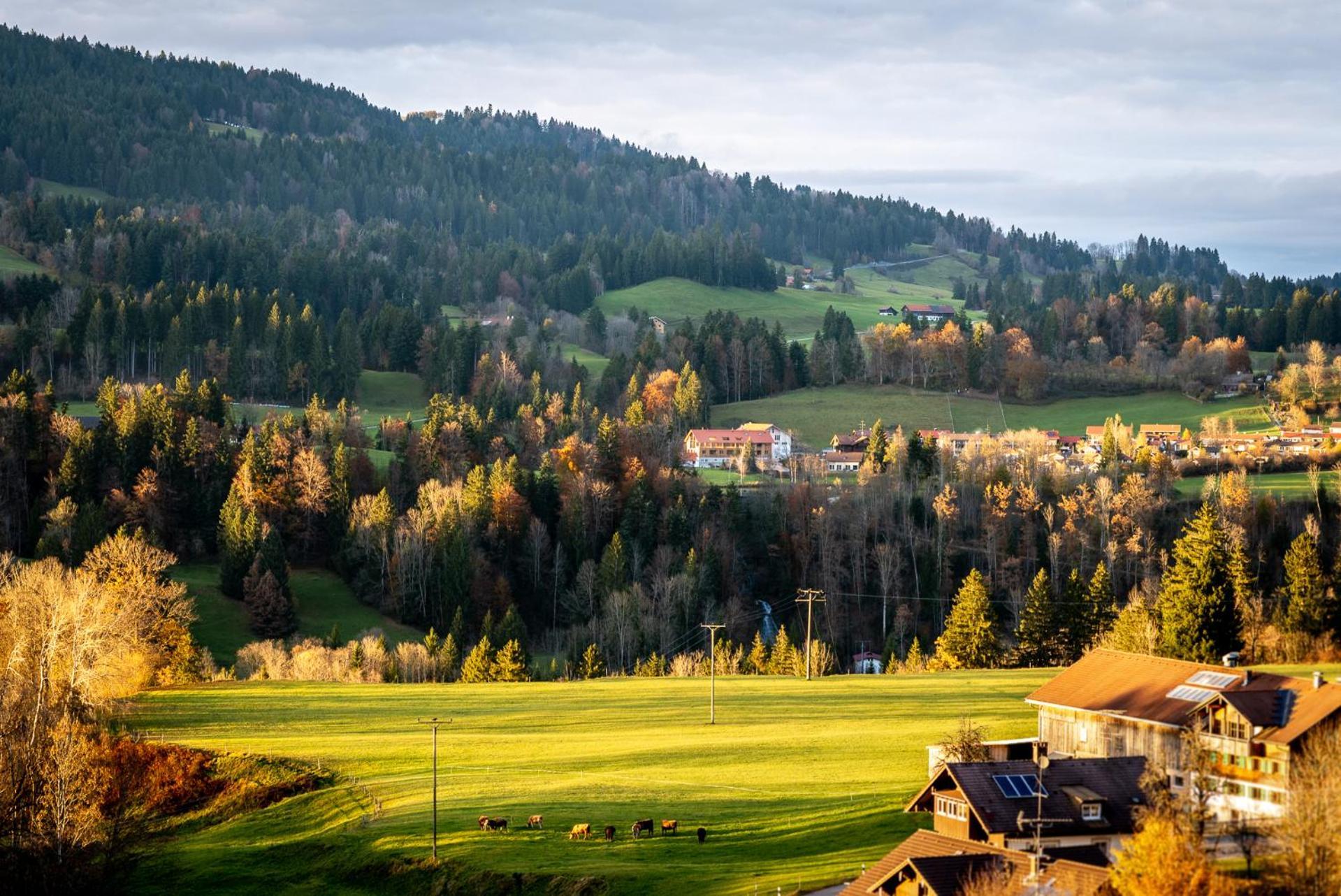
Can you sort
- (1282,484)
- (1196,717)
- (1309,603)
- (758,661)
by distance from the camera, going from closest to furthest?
(1196,717), (1309,603), (758,661), (1282,484)

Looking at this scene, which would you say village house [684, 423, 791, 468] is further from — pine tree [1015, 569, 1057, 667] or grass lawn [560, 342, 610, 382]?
pine tree [1015, 569, 1057, 667]

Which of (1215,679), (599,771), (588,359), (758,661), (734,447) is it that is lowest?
(758,661)

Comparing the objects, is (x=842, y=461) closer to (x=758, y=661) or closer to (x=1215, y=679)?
(x=758, y=661)

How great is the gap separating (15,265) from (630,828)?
13898 centimetres

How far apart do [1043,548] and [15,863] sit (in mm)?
72739

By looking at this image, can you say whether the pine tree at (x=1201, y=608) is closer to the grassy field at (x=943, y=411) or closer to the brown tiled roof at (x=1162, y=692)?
the brown tiled roof at (x=1162, y=692)

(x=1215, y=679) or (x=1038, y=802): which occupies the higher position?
(x=1215, y=679)

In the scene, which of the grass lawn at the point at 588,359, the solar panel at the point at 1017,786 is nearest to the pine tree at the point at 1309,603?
the solar panel at the point at 1017,786

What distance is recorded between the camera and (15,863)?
4844cm

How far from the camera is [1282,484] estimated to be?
110688 mm

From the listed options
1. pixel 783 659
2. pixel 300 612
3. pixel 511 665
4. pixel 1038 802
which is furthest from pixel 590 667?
pixel 1038 802

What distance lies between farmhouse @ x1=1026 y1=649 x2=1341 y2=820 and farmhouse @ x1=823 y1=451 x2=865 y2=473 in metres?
75.1

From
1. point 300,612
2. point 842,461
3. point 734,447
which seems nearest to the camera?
point 300,612

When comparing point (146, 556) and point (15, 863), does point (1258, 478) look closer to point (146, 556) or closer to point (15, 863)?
point (146, 556)
